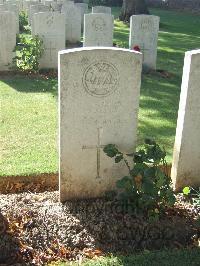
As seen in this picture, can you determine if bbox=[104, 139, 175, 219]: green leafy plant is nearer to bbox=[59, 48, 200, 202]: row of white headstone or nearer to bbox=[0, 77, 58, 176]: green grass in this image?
bbox=[59, 48, 200, 202]: row of white headstone

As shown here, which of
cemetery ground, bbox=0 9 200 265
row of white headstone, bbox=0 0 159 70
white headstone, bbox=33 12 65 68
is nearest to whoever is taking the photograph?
cemetery ground, bbox=0 9 200 265

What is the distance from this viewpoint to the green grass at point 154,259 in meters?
3.84

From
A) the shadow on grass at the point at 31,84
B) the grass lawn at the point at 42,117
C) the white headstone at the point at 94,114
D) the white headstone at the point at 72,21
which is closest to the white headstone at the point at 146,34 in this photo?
the grass lawn at the point at 42,117

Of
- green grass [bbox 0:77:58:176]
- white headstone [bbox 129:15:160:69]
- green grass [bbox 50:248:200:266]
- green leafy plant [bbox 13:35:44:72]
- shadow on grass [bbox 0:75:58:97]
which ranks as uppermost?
white headstone [bbox 129:15:160:69]

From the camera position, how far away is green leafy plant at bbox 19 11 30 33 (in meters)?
16.9

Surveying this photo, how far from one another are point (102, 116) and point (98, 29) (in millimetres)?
A: 6616

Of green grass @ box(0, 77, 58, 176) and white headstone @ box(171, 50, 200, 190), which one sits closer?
white headstone @ box(171, 50, 200, 190)

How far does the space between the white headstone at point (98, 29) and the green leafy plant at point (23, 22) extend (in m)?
6.66

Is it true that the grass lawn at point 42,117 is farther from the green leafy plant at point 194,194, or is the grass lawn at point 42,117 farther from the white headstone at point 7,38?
the green leafy plant at point 194,194

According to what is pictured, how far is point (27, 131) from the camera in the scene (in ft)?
22.1

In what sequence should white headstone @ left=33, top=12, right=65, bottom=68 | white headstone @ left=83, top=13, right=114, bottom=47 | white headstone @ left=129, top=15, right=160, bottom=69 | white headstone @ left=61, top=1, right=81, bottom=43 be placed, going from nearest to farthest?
white headstone @ left=33, top=12, right=65, bottom=68 < white headstone @ left=129, top=15, right=160, bottom=69 < white headstone @ left=83, top=13, right=114, bottom=47 < white headstone @ left=61, top=1, right=81, bottom=43

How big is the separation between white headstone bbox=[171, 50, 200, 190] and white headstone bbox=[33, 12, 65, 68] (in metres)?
6.18

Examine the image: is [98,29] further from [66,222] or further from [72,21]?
[66,222]

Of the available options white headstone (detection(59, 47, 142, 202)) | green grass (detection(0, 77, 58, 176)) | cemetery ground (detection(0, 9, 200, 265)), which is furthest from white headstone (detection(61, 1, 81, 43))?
white headstone (detection(59, 47, 142, 202))
